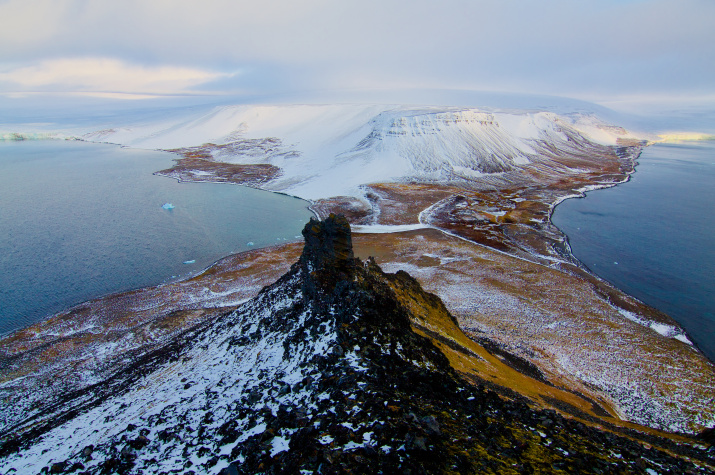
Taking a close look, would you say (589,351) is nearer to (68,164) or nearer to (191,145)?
(68,164)

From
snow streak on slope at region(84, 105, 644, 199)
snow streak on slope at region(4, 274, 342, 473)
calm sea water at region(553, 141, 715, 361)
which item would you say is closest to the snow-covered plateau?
snow streak on slope at region(4, 274, 342, 473)

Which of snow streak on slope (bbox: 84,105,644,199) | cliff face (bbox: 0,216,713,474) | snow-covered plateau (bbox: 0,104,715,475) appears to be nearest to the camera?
cliff face (bbox: 0,216,713,474)

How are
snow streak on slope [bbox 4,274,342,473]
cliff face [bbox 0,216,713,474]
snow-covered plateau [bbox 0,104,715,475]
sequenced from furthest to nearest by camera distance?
1. snow streak on slope [bbox 4,274,342,473]
2. snow-covered plateau [bbox 0,104,715,475]
3. cliff face [bbox 0,216,713,474]

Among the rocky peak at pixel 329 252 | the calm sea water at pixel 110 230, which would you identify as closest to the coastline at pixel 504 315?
the calm sea water at pixel 110 230

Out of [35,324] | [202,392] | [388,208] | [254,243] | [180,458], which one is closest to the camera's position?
[180,458]

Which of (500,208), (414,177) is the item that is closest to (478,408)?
(500,208)

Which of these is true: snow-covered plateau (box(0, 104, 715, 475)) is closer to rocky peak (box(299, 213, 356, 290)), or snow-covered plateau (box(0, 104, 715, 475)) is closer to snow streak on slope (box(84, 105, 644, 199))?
rocky peak (box(299, 213, 356, 290))
